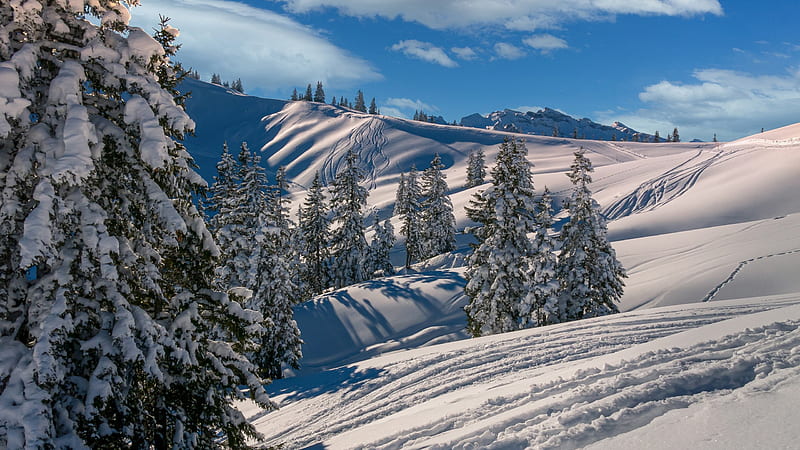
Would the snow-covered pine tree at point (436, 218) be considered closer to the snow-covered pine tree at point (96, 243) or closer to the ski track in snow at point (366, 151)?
the snow-covered pine tree at point (96, 243)

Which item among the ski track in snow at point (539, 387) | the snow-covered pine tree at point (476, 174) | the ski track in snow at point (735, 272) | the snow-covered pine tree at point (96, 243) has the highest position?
the snow-covered pine tree at point (476, 174)

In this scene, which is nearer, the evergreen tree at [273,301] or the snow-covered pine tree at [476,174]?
the evergreen tree at [273,301]

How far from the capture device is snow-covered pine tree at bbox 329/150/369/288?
43.3m

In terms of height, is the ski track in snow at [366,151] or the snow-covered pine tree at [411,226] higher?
the ski track in snow at [366,151]

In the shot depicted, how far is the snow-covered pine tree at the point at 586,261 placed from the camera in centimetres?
2167

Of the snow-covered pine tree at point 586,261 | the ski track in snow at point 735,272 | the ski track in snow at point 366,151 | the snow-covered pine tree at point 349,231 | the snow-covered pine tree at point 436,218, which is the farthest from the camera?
the ski track in snow at point 366,151

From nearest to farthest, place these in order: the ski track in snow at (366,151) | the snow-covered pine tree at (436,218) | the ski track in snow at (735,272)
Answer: the ski track in snow at (735,272) → the snow-covered pine tree at (436,218) → the ski track in snow at (366,151)

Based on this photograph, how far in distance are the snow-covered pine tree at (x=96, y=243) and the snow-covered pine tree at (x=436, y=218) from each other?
152 feet

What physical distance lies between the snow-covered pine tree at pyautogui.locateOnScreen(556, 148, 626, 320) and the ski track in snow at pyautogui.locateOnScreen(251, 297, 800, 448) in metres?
8.46

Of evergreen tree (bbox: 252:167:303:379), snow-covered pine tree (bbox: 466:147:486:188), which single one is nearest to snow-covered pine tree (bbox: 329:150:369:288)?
evergreen tree (bbox: 252:167:303:379)

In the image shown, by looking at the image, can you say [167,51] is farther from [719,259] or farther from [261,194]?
[719,259]

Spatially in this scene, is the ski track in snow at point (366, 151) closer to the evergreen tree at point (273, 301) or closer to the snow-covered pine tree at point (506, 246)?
the evergreen tree at point (273, 301)

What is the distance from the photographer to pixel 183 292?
637 cm

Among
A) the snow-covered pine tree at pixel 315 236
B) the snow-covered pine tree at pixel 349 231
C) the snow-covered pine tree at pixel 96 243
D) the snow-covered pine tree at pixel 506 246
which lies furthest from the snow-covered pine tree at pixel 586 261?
the snow-covered pine tree at pixel 315 236
